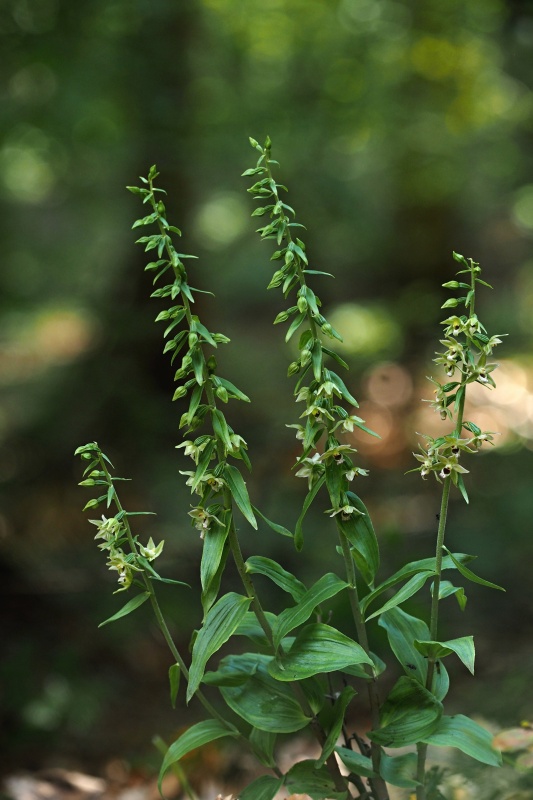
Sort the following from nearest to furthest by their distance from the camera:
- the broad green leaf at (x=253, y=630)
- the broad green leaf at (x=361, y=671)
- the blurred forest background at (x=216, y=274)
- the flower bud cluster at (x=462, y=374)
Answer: the flower bud cluster at (x=462, y=374) → the broad green leaf at (x=361, y=671) → the broad green leaf at (x=253, y=630) → the blurred forest background at (x=216, y=274)

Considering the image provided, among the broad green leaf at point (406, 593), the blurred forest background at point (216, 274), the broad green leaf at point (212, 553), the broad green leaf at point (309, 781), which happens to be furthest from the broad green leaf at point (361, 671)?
the blurred forest background at point (216, 274)

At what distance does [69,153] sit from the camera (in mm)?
4832

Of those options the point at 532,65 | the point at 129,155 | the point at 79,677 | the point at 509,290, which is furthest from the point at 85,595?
the point at 509,290

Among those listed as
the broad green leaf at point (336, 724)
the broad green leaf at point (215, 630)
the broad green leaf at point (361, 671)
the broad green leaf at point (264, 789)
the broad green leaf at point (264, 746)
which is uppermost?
the broad green leaf at point (215, 630)

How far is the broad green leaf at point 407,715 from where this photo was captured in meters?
1.61

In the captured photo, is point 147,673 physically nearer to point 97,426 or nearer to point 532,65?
point 97,426

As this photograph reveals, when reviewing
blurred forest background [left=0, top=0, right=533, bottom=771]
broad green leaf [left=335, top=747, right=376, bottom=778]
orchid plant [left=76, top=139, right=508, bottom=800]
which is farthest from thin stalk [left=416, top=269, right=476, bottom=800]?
blurred forest background [left=0, top=0, right=533, bottom=771]

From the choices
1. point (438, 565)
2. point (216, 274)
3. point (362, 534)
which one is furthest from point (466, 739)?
point (216, 274)

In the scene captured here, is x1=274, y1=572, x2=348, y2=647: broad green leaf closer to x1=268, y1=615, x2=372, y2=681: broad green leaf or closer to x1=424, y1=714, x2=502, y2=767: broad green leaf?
x1=268, y1=615, x2=372, y2=681: broad green leaf

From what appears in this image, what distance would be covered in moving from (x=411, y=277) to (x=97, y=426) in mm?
3741

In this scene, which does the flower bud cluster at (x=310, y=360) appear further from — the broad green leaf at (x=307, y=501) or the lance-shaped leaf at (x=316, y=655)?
the lance-shaped leaf at (x=316, y=655)

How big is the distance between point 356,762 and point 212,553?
1.89 ft

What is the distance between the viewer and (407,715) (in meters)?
1.66

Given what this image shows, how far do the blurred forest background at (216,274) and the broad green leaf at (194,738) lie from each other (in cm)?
116
